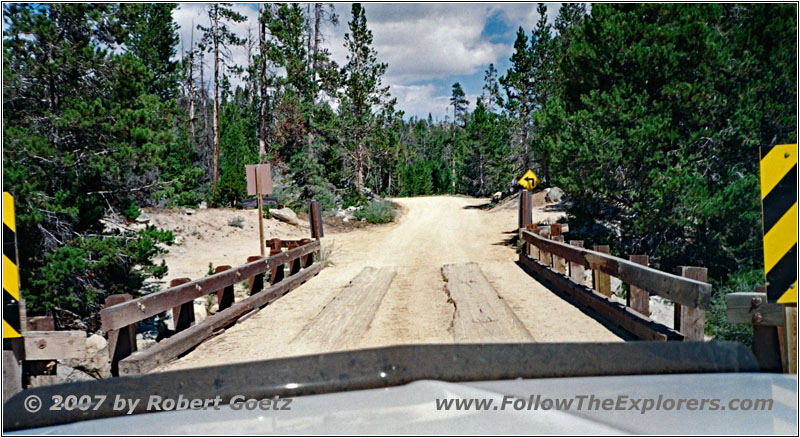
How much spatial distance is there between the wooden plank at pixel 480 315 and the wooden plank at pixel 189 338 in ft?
9.29

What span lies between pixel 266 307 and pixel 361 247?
9.40 meters

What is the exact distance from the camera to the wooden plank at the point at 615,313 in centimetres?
494

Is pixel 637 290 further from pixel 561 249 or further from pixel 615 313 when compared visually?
pixel 561 249

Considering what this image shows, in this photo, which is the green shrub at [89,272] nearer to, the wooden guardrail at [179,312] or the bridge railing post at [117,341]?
the wooden guardrail at [179,312]

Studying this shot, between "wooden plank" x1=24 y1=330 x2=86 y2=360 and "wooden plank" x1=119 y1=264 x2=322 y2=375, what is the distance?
3.11 ft

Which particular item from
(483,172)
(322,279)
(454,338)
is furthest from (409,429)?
(483,172)

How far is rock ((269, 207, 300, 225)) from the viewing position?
25.3 meters

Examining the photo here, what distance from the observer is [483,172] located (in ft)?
204

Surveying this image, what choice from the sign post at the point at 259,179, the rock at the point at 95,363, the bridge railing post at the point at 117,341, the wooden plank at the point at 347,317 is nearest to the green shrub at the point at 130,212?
the sign post at the point at 259,179

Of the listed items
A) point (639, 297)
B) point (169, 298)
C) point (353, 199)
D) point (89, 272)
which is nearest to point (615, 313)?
point (639, 297)

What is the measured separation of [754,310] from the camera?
126 inches

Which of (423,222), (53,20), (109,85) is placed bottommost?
(423,222)

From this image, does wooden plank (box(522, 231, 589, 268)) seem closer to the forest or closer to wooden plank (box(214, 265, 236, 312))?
the forest

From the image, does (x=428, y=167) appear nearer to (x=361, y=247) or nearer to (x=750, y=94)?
(x=361, y=247)
